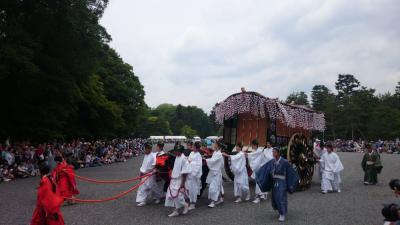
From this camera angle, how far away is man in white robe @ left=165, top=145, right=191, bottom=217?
9720 mm

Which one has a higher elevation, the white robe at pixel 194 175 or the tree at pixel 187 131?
the tree at pixel 187 131

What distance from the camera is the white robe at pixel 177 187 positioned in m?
9.73

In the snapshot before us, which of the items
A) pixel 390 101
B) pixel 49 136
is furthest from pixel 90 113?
pixel 390 101

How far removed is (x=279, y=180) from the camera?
9.45 m

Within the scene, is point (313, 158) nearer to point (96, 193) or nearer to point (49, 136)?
point (96, 193)

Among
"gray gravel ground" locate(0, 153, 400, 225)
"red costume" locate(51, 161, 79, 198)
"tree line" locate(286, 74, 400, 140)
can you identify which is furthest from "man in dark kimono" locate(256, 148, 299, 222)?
"tree line" locate(286, 74, 400, 140)

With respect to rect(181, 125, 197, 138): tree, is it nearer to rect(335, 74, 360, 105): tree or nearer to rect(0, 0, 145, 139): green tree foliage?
rect(335, 74, 360, 105): tree

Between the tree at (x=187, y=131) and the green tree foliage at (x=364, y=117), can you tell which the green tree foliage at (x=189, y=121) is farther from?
the green tree foliage at (x=364, y=117)

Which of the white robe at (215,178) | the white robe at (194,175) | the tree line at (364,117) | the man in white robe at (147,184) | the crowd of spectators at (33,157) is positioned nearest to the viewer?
the white robe at (194,175)

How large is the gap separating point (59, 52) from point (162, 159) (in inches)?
527

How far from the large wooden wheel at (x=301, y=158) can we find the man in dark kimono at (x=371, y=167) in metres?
3.00

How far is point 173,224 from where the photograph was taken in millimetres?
8633

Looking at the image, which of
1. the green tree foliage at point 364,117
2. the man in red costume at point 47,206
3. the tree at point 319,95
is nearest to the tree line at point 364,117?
the green tree foliage at point 364,117

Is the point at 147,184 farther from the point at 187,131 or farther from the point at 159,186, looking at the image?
the point at 187,131
